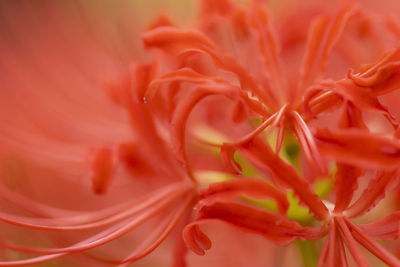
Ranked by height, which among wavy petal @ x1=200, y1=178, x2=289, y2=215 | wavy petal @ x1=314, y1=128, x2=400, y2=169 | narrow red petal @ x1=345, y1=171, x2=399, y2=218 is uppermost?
wavy petal @ x1=314, y1=128, x2=400, y2=169

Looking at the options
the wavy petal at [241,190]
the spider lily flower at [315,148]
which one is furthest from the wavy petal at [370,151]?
the wavy petal at [241,190]

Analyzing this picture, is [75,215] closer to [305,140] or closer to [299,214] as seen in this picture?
[299,214]

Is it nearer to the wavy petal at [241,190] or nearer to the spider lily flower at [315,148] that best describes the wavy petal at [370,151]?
the spider lily flower at [315,148]

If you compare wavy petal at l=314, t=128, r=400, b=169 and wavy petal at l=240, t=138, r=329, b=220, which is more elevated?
wavy petal at l=314, t=128, r=400, b=169

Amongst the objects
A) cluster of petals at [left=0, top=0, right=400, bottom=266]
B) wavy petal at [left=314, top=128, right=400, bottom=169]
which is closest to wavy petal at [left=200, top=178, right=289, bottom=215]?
cluster of petals at [left=0, top=0, right=400, bottom=266]

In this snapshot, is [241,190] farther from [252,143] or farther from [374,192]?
[374,192]

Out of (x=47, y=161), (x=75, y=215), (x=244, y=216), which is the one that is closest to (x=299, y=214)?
(x=244, y=216)

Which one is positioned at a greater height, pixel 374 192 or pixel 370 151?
pixel 370 151

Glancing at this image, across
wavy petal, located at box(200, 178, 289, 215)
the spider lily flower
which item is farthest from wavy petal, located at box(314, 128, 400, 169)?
wavy petal, located at box(200, 178, 289, 215)

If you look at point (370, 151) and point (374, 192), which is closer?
point (370, 151)

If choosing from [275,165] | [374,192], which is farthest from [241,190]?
[374,192]

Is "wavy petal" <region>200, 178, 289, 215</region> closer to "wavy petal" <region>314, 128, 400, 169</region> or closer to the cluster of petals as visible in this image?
the cluster of petals

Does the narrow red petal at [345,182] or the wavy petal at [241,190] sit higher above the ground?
the wavy petal at [241,190]
